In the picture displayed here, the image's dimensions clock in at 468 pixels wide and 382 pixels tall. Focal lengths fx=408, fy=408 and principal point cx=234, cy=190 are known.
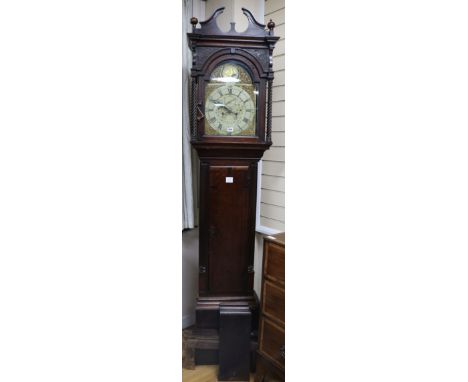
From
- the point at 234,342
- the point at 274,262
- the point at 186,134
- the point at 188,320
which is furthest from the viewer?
the point at 188,320

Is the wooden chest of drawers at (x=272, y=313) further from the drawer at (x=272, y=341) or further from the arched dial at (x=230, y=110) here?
the arched dial at (x=230, y=110)

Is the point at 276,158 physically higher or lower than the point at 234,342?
higher

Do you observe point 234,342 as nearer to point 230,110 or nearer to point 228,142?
point 228,142

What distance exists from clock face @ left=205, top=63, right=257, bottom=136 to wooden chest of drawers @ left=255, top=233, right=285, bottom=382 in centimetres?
55

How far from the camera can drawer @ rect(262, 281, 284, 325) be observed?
177 cm

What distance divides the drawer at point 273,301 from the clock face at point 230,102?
72 centimetres

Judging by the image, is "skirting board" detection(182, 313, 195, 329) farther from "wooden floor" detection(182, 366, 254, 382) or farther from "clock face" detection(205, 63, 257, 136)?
"clock face" detection(205, 63, 257, 136)

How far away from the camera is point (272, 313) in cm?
183

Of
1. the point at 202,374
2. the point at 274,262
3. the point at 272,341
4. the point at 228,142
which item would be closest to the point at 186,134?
the point at 228,142

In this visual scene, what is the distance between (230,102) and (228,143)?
193 mm
